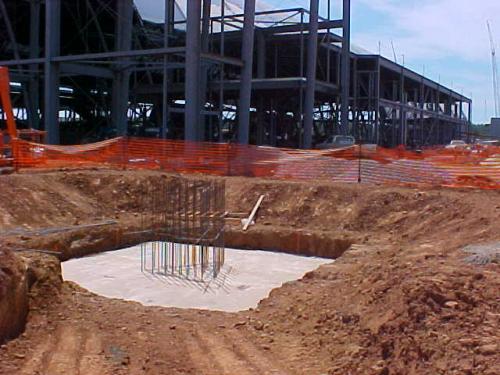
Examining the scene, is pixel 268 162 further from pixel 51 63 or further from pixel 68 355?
pixel 51 63

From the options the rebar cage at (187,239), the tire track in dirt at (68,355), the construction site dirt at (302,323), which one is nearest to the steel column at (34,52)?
the rebar cage at (187,239)

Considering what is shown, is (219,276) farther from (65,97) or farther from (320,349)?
(65,97)

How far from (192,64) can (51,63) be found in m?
9.50

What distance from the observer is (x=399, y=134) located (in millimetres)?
60844

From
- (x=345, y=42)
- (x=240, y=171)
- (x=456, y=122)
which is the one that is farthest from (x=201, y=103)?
(x=456, y=122)

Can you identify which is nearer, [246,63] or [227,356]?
[227,356]

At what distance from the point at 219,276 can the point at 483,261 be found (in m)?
6.29

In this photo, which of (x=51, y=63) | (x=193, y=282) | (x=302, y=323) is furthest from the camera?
(x=51, y=63)

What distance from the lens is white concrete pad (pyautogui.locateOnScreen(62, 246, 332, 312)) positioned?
11.4 m

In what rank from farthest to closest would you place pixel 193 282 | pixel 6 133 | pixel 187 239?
pixel 6 133, pixel 187 239, pixel 193 282

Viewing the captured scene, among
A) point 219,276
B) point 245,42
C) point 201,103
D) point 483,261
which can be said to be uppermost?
point 245,42

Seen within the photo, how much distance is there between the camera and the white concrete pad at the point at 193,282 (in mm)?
11352

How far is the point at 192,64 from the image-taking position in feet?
89.6

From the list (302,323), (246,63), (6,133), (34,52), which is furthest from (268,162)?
(34,52)
